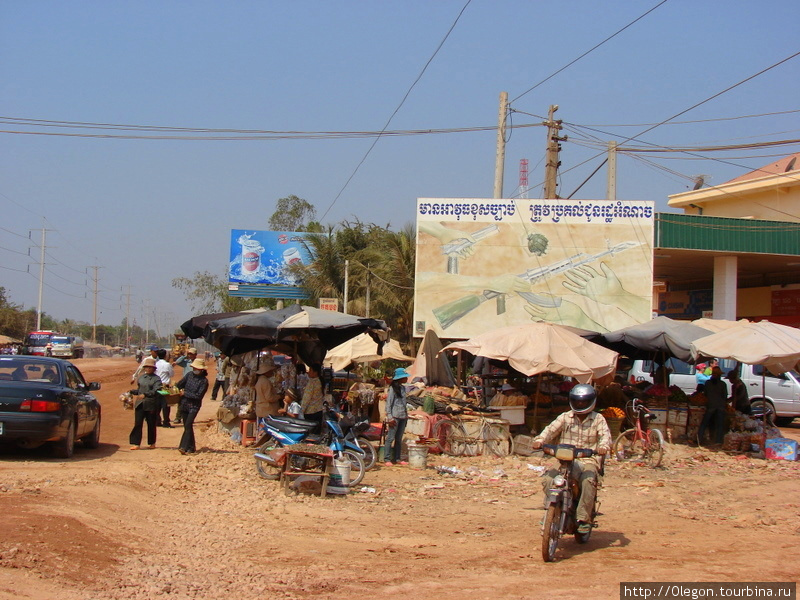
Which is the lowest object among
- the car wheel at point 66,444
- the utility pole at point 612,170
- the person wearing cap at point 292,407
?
the car wheel at point 66,444

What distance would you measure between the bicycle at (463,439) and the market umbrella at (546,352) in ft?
4.41

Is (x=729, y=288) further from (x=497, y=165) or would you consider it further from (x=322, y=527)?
(x=322, y=527)

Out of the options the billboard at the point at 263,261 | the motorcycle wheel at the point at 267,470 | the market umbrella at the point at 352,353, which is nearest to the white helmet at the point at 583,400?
the motorcycle wheel at the point at 267,470

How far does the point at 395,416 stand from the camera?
536 inches

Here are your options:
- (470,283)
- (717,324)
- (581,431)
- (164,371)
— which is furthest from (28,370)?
(470,283)

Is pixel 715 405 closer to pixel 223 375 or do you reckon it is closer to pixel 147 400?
pixel 147 400

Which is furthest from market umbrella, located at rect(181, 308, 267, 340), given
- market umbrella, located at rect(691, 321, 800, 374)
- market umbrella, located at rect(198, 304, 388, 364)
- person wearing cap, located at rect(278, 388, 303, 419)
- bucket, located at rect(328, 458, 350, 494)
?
market umbrella, located at rect(691, 321, 800, 374)

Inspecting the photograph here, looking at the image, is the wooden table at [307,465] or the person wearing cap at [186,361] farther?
the person wearing cap at [186,361]

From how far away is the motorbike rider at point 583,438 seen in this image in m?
7.63

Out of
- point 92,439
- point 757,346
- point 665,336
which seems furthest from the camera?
point 665,336

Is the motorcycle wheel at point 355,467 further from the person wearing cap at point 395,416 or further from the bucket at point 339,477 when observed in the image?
the person wearing cap at point 395,416

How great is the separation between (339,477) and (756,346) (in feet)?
30.9

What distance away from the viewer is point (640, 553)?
7.68 meters

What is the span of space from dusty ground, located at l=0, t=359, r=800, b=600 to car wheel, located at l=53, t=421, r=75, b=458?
7.3 inches
